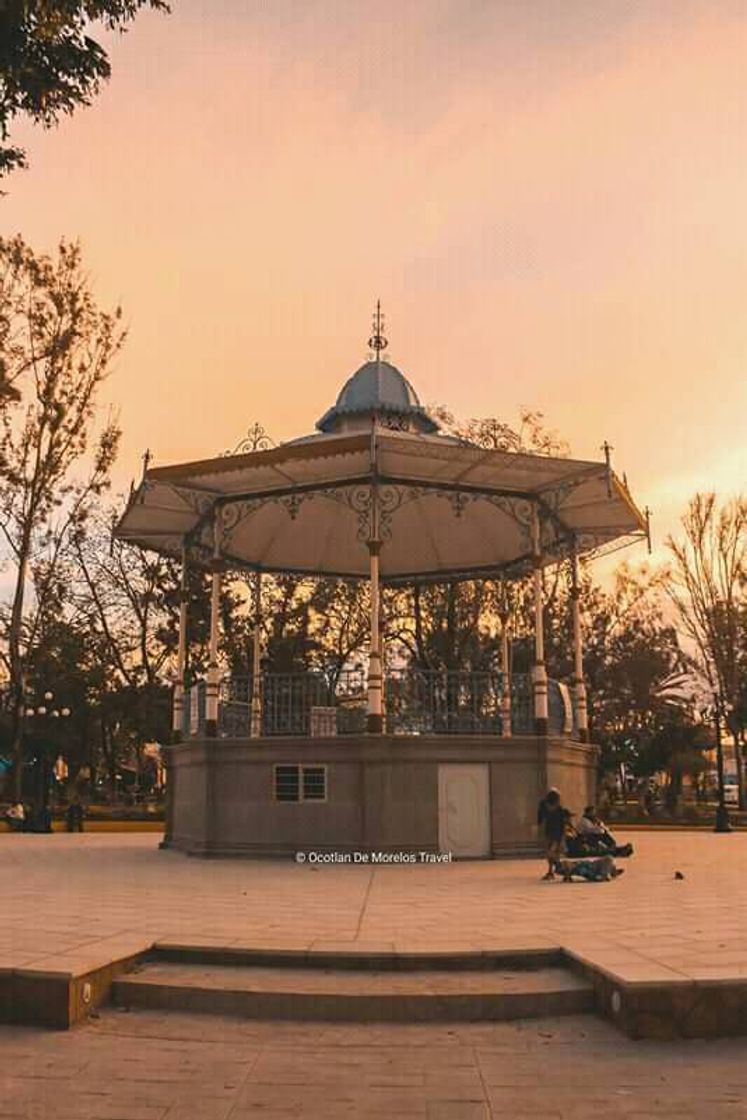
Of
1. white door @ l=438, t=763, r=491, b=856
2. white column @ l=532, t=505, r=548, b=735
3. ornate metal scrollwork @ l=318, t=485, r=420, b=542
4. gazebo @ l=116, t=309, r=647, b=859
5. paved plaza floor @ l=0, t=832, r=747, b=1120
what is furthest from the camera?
white column @ l=532, t=505, r=548, b=735

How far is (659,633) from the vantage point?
51969 mm

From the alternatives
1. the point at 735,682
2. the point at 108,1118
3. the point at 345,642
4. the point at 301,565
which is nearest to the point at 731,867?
the point at 301,565

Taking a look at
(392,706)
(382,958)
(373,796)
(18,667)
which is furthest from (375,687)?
(18,667)

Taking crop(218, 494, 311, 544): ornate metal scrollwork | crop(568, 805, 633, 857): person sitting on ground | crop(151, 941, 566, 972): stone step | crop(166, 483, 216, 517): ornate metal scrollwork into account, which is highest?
crop(166, 483, 216, 517): ornate metal scrollwork

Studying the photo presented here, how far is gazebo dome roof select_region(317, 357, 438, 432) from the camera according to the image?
22641mm

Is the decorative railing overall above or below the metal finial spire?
below

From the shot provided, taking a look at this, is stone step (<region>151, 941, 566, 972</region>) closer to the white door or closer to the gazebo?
the gazebo

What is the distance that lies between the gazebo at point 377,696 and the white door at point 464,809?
3 centimetres

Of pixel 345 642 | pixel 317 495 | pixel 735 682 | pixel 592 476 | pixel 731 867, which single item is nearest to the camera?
pixel 731 867

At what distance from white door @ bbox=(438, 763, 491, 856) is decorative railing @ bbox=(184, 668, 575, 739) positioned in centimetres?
110

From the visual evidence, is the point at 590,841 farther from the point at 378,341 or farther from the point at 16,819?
the point at 16,819

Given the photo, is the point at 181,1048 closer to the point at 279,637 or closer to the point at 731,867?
the point at 731,867

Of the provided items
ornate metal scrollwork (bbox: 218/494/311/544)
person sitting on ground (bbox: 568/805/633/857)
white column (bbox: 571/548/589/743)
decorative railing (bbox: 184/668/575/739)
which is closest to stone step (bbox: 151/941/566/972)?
person sitting on ground (bbox: 568/805/633/857)

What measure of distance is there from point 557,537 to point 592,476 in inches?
168
